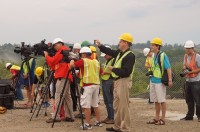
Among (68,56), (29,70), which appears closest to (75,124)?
(68,56)

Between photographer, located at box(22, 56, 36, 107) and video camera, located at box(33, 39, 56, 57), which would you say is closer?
video camera, located at box(33, 39, 56, 57)

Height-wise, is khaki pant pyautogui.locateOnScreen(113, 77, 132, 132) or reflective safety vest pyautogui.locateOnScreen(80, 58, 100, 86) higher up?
reflective safety vest pyautogui.locateOnScreen(80, 58, 100, 86)

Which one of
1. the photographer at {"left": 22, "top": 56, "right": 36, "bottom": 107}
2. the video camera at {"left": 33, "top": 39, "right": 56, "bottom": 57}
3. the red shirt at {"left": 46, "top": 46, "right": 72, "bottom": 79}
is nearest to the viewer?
the red shirt at {"left": 46, "top": 46, "right": 72, "bottom": 79}

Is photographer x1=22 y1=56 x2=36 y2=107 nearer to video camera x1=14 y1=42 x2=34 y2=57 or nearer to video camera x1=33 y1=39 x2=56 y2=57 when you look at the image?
video camera x1=14 y1=42 x2=34 y2=57

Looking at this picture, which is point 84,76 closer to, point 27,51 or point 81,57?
point 81,57

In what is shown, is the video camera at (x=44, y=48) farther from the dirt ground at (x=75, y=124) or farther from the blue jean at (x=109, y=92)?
the dirt ground at (x=75, y=124)

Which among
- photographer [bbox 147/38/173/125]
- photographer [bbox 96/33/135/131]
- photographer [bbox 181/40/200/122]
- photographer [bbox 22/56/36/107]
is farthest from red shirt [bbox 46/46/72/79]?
photographer [bbox 181/40/200/122]

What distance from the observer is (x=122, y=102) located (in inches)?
306

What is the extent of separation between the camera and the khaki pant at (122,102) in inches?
305

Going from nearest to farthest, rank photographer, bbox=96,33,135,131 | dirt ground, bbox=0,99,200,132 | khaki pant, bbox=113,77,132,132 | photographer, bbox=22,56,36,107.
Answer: photographer, bbox=96,33,135,131 < khaki pant, bbox=113,77,132,132 < dirt ground, bbox=0,99,200,132 < photographer, bbox=22,56,36,107

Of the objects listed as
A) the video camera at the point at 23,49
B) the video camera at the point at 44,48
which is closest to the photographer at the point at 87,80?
the video camera at the point at 44,48

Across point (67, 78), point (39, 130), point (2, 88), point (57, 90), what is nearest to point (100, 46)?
point (67, 78)

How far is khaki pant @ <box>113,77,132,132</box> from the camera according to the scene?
7.75m

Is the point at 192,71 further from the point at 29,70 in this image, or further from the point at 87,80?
the point at 29,70
